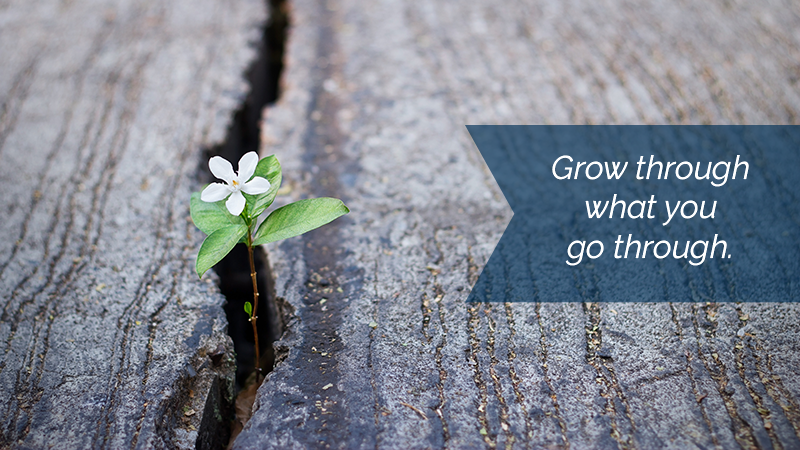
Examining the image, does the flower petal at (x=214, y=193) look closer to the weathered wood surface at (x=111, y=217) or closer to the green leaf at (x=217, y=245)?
the green leaf at (x=217, y=245)

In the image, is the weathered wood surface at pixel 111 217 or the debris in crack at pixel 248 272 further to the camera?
the debris in crack at pixel 248 272

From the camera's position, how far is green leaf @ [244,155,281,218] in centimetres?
103

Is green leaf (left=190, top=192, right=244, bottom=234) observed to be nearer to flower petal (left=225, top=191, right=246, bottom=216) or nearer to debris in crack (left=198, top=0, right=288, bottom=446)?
flower petal (left=225, top=191, right=246, bottom=216)

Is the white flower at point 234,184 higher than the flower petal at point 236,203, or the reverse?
the white flower at point 234,184

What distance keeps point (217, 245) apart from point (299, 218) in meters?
0.15

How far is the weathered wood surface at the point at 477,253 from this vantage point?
995 mm

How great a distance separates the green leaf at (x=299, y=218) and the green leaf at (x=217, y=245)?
0.04m

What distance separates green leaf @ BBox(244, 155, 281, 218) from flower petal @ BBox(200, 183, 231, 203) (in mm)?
42

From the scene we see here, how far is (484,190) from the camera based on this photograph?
1.53 m

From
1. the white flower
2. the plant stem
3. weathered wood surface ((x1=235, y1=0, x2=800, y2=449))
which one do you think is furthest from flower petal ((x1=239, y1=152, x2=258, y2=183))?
weathered wood surface ((x1=235, y1=0, x2=800, y2=449))

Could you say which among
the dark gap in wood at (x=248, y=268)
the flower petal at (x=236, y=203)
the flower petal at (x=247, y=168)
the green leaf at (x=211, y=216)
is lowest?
the dark gap in wood at (x=248, y=268)

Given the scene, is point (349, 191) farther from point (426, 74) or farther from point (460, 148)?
point (426, 74)

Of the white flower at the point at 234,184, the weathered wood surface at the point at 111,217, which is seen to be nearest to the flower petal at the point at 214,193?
the white flower at the point at 234,184

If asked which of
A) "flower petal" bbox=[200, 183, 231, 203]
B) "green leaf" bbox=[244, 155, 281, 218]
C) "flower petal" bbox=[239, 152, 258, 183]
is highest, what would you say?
"flower petal" bbox=[239, 152, 258, 183]
